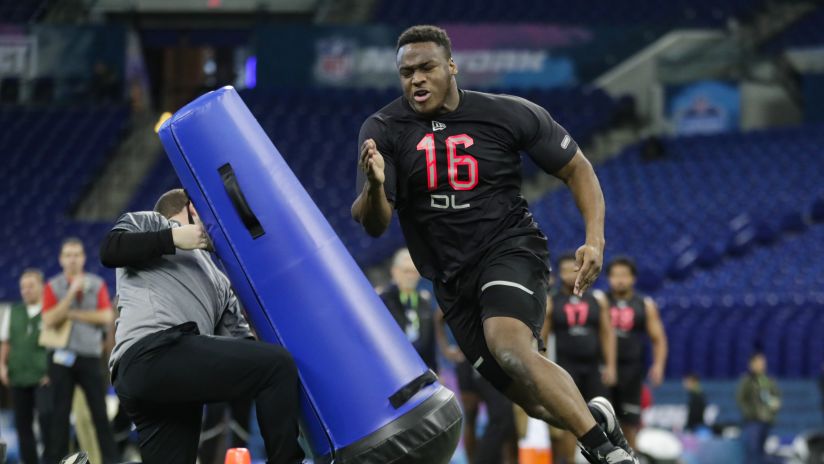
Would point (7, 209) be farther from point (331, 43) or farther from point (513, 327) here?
point (513, 327)

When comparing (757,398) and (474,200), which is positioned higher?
(474,200)

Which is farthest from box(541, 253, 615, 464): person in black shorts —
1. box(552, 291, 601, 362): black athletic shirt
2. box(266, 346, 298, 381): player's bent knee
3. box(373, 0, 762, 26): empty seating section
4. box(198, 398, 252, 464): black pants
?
box(373, 0, 762, 26): empty seating section

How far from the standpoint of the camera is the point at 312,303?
498 centimetres

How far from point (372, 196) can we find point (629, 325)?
18.5 ft

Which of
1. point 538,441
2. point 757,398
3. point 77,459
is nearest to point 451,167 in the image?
point 77,459

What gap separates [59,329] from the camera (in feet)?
30.3

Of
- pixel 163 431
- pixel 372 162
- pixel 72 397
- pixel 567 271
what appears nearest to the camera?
pixel 372 162

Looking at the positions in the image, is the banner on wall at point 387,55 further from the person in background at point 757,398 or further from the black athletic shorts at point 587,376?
the black athletic shorts at point 587,376

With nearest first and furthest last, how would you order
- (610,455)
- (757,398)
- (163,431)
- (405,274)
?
(610,455) → (163,431) → (405,274) → (757,398)

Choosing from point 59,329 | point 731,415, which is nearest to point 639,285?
point 731,415

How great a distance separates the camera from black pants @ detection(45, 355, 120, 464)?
29.4 feet

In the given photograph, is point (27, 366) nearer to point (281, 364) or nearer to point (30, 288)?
point (30, 288)

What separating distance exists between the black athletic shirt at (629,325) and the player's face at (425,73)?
520 cm

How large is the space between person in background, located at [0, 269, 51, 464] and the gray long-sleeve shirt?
4547 mm
